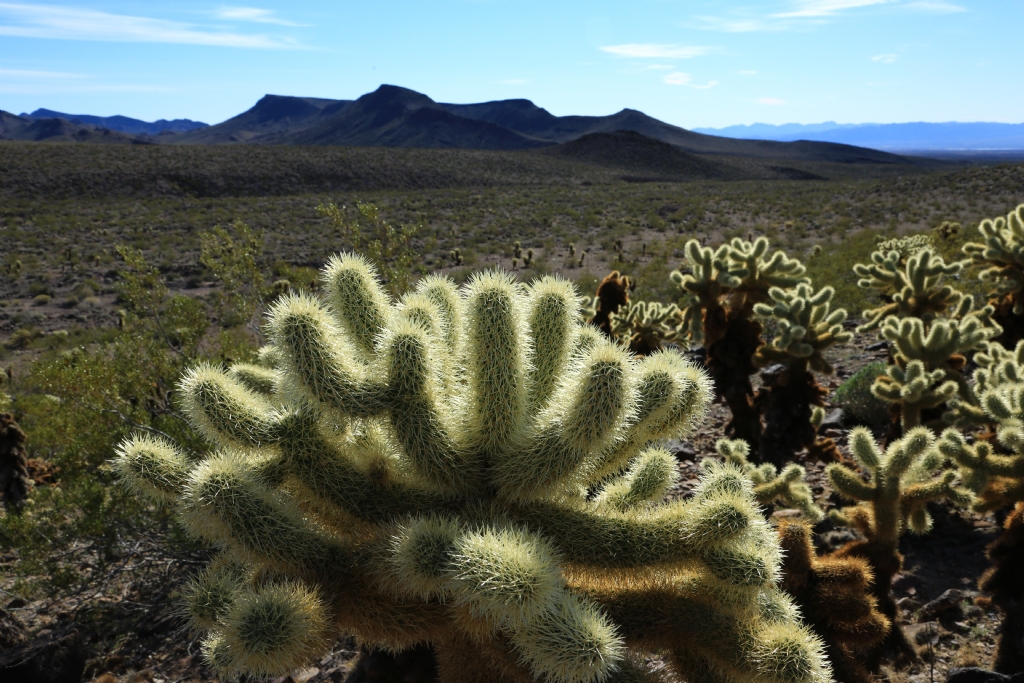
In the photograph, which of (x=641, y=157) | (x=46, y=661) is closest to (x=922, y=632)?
(x=46, y=661)

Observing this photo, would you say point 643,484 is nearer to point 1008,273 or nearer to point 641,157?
point 1008,273

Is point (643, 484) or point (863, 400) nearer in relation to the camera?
point (643, 484)

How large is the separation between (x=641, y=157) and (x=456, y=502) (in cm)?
7518

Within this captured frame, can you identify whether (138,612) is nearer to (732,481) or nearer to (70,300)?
(732,481)

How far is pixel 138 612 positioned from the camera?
15.4 feet

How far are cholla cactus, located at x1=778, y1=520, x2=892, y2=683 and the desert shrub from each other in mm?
4362

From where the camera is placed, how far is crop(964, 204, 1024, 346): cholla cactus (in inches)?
260

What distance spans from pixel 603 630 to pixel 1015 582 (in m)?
3.12

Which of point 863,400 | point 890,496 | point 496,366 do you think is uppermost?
point 496,366

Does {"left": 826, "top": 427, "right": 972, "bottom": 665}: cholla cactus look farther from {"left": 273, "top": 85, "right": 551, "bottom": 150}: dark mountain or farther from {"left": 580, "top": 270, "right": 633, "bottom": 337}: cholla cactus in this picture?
{"left": 273, "top": 85, "right": 551, "bottom": 150}: dark mountain

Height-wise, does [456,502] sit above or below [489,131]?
Result: below

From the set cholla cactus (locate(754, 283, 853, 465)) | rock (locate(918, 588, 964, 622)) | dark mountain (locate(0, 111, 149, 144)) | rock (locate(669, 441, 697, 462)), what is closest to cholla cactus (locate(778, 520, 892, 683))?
rock (locate(918, 588, 964, 622))

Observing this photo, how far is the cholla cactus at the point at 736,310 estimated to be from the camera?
647cm

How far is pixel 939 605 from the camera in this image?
4008 millimetres
